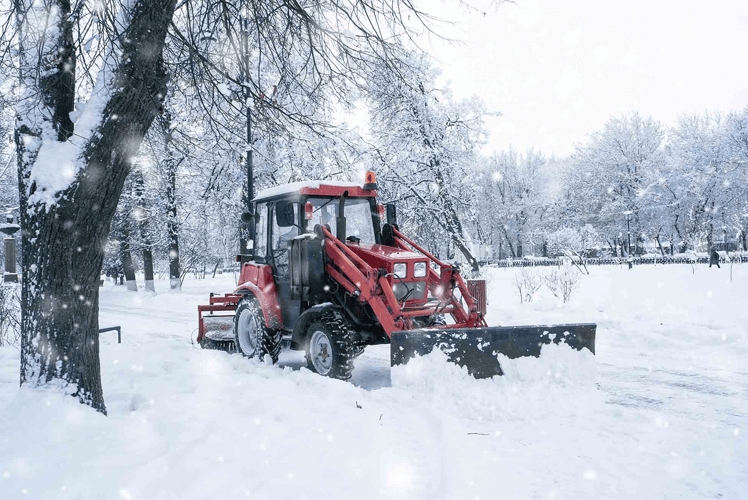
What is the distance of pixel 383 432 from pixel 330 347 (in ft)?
6.14

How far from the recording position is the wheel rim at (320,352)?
5.91 metres

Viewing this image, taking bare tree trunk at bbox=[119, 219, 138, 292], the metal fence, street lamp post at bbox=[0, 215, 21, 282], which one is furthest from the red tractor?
the metal fence

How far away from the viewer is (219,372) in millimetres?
5605

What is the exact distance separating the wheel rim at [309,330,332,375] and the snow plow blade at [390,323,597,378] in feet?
3.52

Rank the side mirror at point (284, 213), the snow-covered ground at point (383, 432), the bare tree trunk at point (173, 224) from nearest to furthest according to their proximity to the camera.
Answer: the snow-covered ground at point (383, 432) → the side mirror at point (284, 213) → the bare tree trunk at point (173, 224)

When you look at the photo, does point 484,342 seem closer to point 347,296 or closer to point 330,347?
point 330,347

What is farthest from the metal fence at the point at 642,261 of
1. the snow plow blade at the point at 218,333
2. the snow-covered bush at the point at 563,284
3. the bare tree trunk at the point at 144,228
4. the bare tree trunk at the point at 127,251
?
the snow plow blade at the point at 218,333

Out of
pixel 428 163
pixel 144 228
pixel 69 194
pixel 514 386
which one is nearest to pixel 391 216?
pixel 514 386

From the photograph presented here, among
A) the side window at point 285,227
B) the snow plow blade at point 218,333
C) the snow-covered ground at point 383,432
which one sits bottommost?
the snow-covered ground at point 383,432

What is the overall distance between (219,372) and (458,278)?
287 centimetres

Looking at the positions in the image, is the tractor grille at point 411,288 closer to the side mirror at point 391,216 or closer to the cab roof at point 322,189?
the side mirror at point 391,216

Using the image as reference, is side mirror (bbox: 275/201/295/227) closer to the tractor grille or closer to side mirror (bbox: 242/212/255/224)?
side mirror (bbox: 242/212/255/224)

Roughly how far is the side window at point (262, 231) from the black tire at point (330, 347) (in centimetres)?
192

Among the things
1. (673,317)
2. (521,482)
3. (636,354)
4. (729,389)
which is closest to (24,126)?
(521,482)
